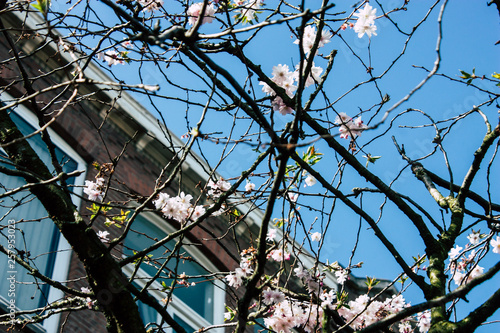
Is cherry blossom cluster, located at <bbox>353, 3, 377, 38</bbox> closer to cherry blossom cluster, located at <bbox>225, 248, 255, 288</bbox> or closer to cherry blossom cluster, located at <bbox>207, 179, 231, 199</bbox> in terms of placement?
cherry blossom cluster, located at <bbox>207, 179, 231, 199</bbox>

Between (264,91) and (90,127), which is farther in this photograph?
(90,127)

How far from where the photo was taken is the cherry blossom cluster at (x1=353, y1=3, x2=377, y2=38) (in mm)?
4797

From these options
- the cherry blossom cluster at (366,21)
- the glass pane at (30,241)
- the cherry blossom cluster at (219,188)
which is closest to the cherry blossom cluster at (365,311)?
the cherry blossom cluster at (219,188)

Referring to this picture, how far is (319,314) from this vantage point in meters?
4.35

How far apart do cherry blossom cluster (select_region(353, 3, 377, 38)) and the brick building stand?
221 cm

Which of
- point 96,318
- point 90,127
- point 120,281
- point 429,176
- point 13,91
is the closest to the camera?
point 120,281

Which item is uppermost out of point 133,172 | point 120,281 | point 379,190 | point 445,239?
point 133,172

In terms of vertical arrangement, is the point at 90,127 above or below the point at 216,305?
above

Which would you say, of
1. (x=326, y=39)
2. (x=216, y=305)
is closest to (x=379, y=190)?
(x=326, y=39)

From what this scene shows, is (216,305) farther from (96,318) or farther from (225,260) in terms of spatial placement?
(96,318)

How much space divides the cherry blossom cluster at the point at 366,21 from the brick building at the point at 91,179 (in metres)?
2.21

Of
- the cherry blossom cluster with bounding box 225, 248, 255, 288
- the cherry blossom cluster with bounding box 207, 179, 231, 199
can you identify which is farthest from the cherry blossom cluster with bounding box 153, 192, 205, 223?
the cherry blossom cluster with bounding box 225, 248, 255, 288

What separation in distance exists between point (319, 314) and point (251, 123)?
156 centimetres

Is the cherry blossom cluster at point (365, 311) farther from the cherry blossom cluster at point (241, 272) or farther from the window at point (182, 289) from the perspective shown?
the window at point (182, 289)
